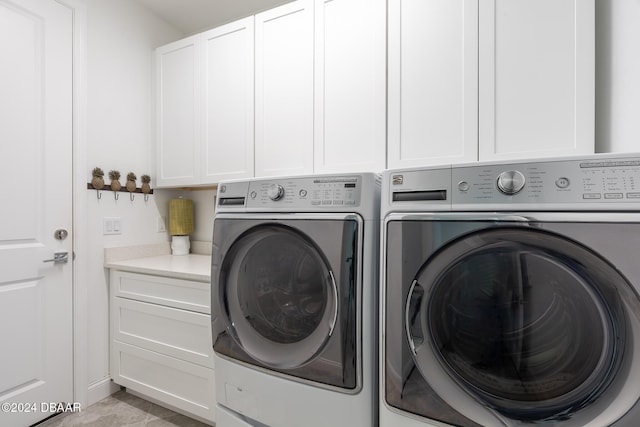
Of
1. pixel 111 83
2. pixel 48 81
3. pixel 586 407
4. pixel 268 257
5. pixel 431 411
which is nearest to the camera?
pixel 586 407

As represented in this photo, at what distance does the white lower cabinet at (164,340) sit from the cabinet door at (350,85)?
1.02m

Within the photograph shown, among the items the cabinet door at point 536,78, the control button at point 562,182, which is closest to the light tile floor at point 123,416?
the control button at point 562,182

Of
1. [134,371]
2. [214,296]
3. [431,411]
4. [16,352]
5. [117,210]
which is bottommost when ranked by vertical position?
Result: [134,371]

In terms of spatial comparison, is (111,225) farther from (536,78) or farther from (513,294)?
(536,78)

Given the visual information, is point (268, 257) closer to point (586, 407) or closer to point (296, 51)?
point (586, 407)

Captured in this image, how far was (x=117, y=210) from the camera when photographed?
2006mm

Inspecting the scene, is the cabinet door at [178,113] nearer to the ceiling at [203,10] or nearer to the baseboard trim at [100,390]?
the ceiling at [203,10]

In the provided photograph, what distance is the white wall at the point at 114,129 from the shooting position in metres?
1.85

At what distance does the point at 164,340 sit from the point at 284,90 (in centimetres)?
160

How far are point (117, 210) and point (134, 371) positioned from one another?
3.42ft

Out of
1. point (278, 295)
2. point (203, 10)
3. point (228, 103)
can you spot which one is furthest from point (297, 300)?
point (203, 10)

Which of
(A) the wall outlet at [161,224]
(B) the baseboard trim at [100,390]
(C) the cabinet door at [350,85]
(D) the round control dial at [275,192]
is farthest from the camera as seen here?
(A) the wall outlet at [161,224]

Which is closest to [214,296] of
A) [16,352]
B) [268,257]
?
[268,257]

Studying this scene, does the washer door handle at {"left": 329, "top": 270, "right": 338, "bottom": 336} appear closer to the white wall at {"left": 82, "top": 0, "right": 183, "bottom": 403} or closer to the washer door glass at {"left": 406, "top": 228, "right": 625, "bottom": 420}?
the washer door glass at {"left": 406, "top": 228, "right": 625, "bottom": 420}
